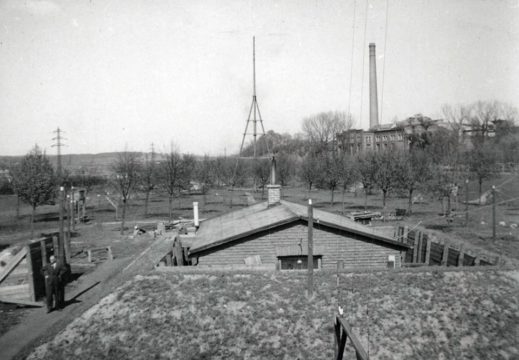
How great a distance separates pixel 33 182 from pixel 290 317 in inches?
1088

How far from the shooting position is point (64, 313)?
12023 mm

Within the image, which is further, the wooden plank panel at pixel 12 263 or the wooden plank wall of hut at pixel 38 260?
the wooden plank wall of hut at pixel 38 260

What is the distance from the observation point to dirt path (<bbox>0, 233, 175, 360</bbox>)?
1013cm

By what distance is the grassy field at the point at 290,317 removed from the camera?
9.75 meters

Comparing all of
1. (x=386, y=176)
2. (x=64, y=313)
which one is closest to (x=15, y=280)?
(x=64, y=313)

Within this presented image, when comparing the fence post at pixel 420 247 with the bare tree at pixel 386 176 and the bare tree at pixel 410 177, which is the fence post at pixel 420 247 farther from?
the bare tree at pixel 386 176

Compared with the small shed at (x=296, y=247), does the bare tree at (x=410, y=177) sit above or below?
above

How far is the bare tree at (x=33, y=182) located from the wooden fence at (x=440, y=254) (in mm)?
27587

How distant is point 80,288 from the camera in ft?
47.7

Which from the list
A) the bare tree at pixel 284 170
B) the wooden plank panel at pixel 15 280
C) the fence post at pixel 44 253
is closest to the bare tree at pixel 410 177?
the bare tree at pixel 284 170

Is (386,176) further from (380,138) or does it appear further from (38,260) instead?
(380,138)

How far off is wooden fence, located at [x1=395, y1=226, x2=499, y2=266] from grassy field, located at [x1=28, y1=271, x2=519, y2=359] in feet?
7.03

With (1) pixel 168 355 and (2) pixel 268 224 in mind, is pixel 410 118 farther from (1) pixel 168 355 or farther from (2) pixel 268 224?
(1) pixel 168 355

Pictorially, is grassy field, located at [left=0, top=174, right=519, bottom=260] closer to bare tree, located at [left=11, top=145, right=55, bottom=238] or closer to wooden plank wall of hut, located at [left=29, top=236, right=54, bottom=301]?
bare tree, located at [left=11, top=145, right=55, bottom=238]
